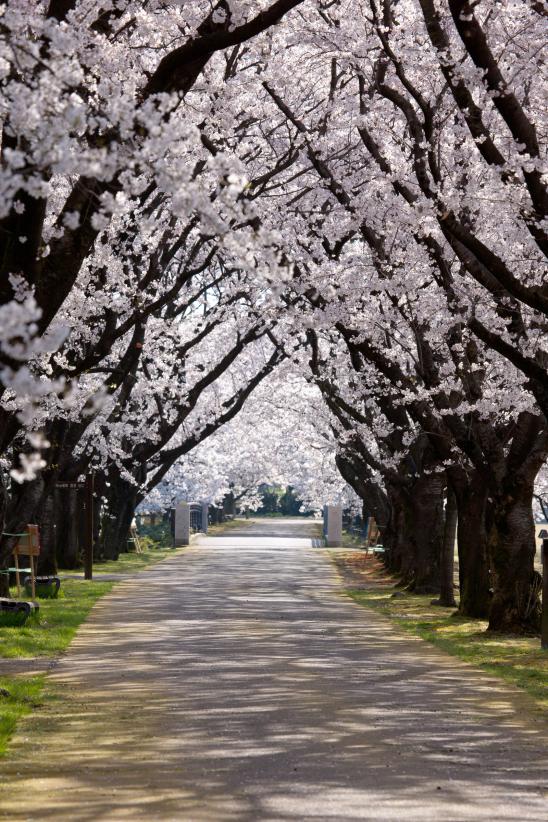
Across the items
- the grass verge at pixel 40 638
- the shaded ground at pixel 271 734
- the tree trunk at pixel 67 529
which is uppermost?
the tree trunk at pixel 67 529

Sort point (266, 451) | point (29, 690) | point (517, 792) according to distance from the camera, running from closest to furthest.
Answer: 1. point (517, 792)
2. point (29, 690)
3. point (266, 451)

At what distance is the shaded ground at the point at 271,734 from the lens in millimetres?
7457

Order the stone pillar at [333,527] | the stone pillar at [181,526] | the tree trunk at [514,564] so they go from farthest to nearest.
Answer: the stone pillar at [333,527], the stone pillar at [181,526], the tree trunk at [514,564]

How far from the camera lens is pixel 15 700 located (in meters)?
11.2

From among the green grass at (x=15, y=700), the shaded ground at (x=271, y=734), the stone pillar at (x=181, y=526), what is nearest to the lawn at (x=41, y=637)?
the green grass at (x=15, y=700)

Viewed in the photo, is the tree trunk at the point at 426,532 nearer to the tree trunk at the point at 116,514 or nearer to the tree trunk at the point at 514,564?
the tree trunk at the point at 514,564

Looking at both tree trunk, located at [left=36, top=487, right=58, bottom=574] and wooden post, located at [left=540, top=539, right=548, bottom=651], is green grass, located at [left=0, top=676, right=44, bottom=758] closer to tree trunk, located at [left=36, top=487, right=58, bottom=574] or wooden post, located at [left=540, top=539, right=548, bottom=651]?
wooden post, located at [left=540, top=539, right=548, bottom=651]

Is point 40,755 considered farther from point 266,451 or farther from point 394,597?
point 266,451

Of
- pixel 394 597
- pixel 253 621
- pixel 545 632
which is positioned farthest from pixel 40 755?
pixel 394 597

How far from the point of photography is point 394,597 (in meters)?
25.8

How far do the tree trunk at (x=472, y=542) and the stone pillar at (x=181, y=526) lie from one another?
31.1m

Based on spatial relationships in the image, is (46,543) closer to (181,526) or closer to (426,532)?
(426,532)

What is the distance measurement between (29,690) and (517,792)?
5436 millimetres

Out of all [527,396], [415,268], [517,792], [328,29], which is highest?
[328,29]
